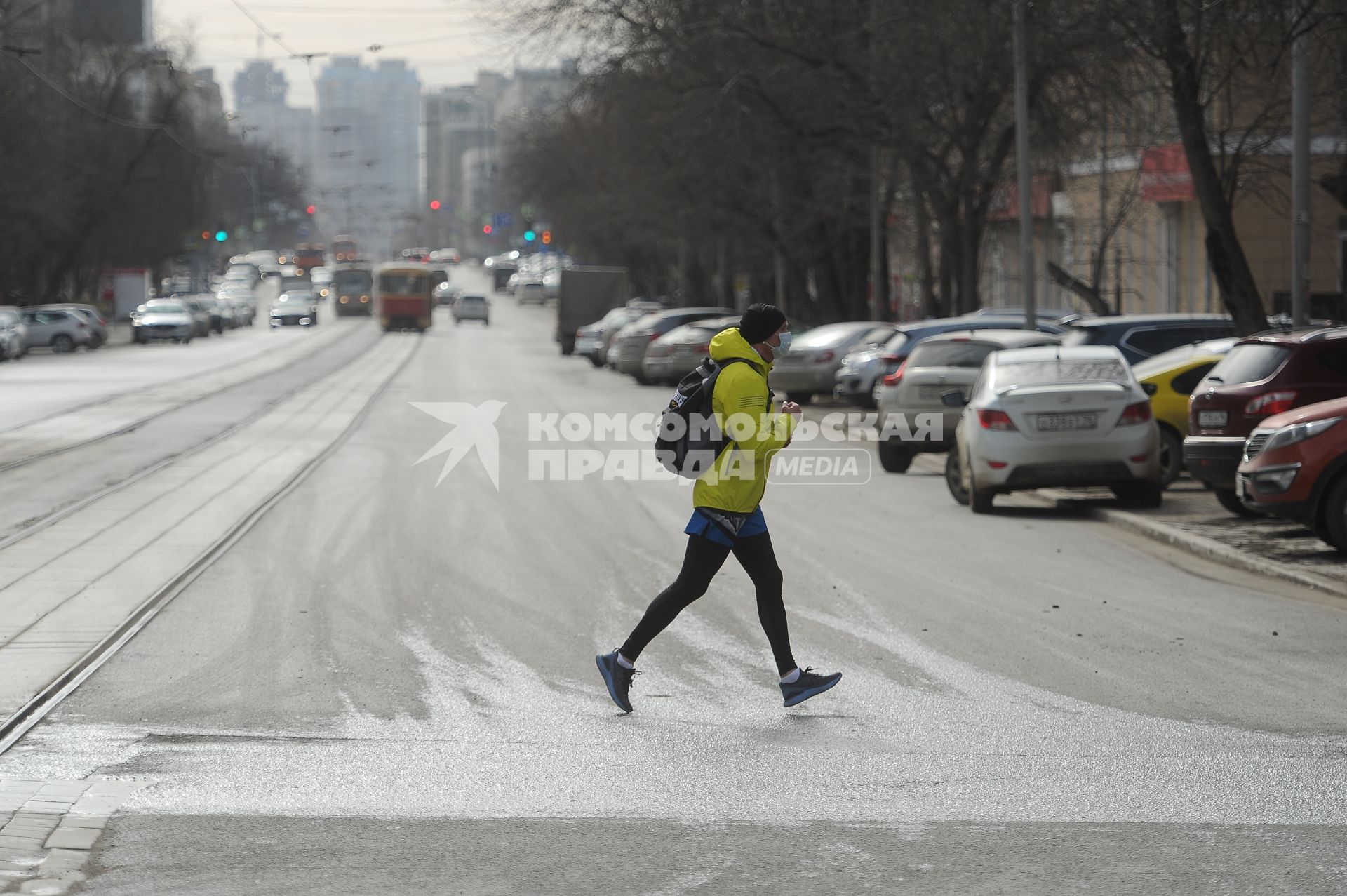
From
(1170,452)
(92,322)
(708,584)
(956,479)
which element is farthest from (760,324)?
(92,322)

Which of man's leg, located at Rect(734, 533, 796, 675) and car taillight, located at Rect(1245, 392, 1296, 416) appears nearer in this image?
man's leg, located at Rect(734, 533, 796, 675)

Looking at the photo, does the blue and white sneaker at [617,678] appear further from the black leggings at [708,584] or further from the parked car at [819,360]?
the parked car at [819,360]

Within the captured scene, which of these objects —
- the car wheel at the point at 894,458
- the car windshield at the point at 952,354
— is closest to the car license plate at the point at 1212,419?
the car wheel at the point at 894,458

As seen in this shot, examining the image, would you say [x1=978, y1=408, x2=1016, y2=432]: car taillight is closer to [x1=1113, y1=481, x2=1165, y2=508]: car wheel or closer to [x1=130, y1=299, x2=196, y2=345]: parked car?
[x1=1113, y1=481, x2=1165, y2=508]: car wheel

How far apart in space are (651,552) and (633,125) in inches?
1224

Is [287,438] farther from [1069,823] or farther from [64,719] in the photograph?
[1069,823]

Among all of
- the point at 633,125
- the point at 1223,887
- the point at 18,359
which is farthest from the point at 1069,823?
the point at 18,359

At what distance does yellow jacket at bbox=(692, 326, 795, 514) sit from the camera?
7.74 m

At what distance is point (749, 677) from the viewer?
8.66 meters

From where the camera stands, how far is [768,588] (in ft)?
26.3

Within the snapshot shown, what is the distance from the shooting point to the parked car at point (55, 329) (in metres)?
59.8

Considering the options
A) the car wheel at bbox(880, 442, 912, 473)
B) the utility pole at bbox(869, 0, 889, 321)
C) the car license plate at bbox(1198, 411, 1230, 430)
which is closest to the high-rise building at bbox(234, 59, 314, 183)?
the utility pole at bbox(869, 0, 889, 321)

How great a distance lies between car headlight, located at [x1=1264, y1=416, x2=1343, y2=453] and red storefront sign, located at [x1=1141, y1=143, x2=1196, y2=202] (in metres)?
26.9

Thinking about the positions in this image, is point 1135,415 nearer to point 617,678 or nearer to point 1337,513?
point 1337,513
